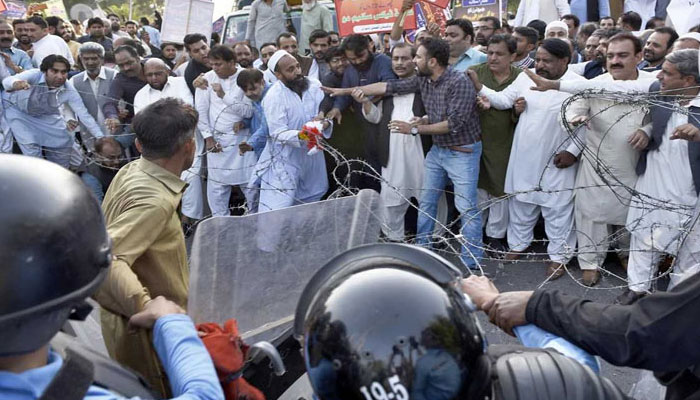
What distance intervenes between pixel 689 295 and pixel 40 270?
1.46 meters

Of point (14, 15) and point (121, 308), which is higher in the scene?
point (14, 15)

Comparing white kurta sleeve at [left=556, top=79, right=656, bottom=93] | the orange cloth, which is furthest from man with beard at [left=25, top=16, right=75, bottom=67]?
the orange cloth

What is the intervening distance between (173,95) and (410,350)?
5996mm

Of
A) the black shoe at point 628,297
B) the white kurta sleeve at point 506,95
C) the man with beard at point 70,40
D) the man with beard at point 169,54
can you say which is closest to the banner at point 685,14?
the white kurta sleeve at point 506,95

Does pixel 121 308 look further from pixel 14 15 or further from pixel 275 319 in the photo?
pixel 14 15

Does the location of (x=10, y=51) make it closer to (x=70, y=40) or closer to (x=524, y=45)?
(x=70, y=40)

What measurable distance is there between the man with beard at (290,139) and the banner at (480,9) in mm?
3306

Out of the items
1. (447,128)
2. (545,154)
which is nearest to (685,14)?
(545,154)

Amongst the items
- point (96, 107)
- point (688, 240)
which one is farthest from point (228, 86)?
point (688, 240)

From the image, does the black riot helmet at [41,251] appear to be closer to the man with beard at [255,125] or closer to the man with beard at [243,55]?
the man with beard at [255,125]

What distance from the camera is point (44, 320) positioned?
114cm

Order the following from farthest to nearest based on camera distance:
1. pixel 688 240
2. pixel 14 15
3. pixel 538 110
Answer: pixel 14 15, pixel 538 110, pixel 688 240

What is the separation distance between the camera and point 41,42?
9.16 meters

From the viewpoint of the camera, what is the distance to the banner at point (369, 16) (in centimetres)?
733
